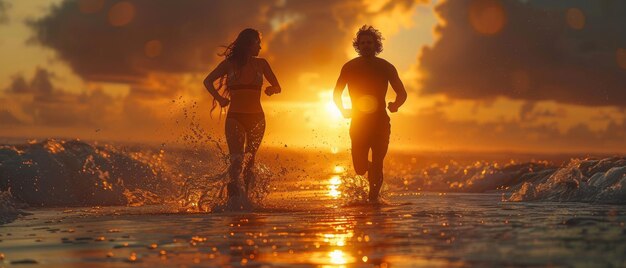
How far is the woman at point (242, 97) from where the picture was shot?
11.6m

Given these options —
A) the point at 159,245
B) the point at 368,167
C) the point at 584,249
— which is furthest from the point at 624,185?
the point at 159,245

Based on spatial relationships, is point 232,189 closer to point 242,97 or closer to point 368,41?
point 242,97

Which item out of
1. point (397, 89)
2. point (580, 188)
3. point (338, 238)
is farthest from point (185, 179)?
point (338, 238)

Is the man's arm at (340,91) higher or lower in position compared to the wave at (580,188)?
higher

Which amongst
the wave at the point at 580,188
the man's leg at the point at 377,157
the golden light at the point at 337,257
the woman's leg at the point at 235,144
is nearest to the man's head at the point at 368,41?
the man's leg at the point at 377,157

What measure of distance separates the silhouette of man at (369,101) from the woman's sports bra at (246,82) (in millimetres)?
1225

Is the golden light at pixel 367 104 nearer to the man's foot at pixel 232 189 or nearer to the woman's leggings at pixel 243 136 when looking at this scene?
the woman's leggings at pixel 243 136

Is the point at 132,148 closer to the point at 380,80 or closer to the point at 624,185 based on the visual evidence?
the point at 380,80

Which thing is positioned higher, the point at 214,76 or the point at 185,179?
the point at 214,76

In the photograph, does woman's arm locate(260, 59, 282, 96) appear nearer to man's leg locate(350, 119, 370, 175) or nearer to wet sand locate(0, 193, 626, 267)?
man's leg locate(350, 119, 370, 175)

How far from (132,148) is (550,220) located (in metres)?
14.6

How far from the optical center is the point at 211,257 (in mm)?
6047

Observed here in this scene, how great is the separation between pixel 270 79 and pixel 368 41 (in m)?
1.47

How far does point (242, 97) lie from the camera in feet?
38.3
